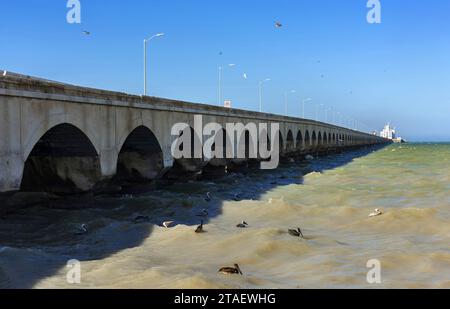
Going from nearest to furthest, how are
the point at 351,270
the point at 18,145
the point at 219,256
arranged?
the point at 351,270
the point at 219,256
the point at 18,145

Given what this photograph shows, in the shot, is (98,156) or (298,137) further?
(298,137)

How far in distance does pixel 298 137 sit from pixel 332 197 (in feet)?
181

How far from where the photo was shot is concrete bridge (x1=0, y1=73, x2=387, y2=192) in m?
19.8

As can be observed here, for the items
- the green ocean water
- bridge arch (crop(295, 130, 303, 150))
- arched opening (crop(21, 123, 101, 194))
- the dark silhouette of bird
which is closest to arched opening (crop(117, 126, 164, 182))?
the green ocean water

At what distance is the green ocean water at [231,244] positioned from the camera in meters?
12.8

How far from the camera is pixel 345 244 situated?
683 inches

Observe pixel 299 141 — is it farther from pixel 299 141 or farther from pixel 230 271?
pixel 230 271

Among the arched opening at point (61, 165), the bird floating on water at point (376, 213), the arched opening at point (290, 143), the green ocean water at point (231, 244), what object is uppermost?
the arched opening at point (290, 143)

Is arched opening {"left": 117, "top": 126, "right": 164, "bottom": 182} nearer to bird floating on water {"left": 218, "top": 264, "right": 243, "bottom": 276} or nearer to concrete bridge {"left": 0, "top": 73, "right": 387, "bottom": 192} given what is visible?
concrete bridge {"left": 0, "top": 73, "right": 387, "bottom": 192}

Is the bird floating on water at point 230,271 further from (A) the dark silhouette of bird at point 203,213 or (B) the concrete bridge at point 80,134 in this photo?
(A) the dark silhouette of bird at point 203,213

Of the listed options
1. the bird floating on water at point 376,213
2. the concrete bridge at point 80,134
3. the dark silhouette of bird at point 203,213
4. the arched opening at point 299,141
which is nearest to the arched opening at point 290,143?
the arched opening at point 299,141

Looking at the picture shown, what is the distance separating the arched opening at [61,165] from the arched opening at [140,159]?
719cm
